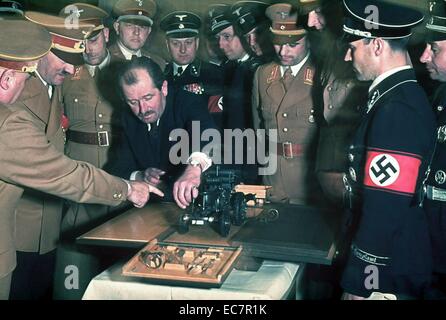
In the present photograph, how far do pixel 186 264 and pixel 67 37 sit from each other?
2095 mm

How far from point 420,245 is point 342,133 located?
4.14ft

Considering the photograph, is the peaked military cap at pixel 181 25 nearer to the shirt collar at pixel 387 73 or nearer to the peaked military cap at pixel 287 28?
the peaked military cap at pixel 287 28

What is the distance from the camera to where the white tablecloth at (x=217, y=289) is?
2000mm

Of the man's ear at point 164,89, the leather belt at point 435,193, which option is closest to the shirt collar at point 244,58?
the man's ear at point 164,89

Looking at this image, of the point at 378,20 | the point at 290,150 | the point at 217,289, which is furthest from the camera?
the point at 290,150

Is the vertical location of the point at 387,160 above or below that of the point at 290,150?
above

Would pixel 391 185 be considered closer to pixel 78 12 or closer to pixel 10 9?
pixel 78 12

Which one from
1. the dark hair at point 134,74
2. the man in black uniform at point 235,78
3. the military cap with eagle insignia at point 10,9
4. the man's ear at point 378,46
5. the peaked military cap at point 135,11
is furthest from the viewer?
the peaked military cap at point 135,11

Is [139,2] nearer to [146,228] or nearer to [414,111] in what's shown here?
[146,228]

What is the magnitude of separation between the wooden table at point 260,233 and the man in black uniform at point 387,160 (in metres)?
0.19

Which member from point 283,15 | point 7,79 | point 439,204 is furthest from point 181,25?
point 439,204

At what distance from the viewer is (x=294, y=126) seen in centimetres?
395

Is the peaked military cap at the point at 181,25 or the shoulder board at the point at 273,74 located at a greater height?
the peaked military cap at the point at 181,25

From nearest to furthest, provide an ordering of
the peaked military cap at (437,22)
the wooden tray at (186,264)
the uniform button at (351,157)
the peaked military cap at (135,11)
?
1. the wooden tray at (186,264)
2. the uniform button at (351,157)
3. the peaked military cap at (437,22)
4. the peaked military cap at (135,11)
